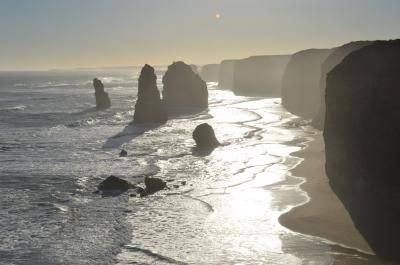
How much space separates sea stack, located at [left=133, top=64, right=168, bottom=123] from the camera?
74.4 metres

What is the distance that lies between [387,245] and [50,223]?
1824 cm

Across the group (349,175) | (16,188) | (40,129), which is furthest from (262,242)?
(40,129)

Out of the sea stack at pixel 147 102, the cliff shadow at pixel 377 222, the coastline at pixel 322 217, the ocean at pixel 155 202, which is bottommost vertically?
the ocean at pixel 155 202

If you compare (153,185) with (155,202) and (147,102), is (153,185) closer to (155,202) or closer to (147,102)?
(155,202)

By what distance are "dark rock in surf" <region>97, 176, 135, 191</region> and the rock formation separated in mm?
69028

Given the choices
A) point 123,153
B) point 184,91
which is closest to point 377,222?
point 123,153

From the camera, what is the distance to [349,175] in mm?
28078

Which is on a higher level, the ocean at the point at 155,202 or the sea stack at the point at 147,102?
the sea stack at the point at 147,102

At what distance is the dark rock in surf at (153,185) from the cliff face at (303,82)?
53.1m

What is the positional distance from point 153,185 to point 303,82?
66.9 meters

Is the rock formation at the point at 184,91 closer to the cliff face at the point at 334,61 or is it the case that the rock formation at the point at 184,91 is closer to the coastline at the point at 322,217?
the cliff face at the point at 334,61

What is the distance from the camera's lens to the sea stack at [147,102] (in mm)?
74375

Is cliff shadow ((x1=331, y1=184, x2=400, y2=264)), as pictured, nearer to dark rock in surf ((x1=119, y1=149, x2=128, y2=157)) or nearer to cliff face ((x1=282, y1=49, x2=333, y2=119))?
dark rock in surf ((x1=119, y1=149, x2=128, y2=157))

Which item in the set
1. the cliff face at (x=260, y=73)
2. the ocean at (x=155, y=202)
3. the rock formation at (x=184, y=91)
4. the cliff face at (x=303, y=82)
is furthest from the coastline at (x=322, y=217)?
the cliff face at (x=260, y=73)
